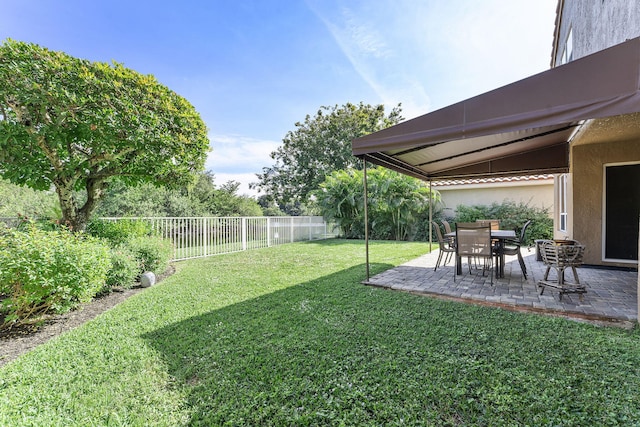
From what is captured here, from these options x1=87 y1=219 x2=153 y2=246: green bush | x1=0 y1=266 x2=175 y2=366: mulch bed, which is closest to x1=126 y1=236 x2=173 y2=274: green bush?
x1=87 y1=219 x2=153 y2=246: green bush

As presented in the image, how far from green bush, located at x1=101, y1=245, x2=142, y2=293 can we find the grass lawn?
3.84ft

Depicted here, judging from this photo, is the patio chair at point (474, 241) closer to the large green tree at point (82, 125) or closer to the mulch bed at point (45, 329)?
the large green tree at point (82, 125)

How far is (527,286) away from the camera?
4.67 m

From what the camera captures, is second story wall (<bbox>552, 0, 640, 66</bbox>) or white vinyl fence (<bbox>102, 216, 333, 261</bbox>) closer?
second story wall (<bbox>552, 0, 640, 66</bbox>)

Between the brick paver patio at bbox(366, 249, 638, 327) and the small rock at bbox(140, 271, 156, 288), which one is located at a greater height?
the brick paver patio at bbox(366, 249, 638, 327)

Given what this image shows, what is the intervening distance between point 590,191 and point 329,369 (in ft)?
23.0

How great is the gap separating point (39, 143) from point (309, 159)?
61.5 ft

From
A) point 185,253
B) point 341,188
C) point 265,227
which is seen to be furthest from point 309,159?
point 185,253

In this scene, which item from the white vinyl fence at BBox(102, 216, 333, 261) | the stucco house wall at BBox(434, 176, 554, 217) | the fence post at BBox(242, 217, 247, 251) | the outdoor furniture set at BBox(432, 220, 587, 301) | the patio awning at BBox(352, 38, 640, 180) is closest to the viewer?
the patio awning at BBox(352, 38, 640, 180)

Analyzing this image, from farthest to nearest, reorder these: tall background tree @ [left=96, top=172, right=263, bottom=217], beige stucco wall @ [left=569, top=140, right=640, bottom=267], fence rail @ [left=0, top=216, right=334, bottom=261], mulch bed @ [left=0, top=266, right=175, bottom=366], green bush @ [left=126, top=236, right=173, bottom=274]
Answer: tall background tree @ [left=96, top=172, right=263, bottom=217], fence rail @ [left=0, top=216, right=334, bottom=261], green bush @ [left=126, top=236, right=173, bottom=274], beige stucco wall @ [left=569, top=140, right=640, bottom=267], mulch bed @ [left=0, top=266, right=175, bottom=366]

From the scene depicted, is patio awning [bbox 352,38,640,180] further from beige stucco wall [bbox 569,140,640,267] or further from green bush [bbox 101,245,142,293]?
green bush [bbox 101,245,142,293]

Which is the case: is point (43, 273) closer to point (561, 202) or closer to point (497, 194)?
point (561, 202)

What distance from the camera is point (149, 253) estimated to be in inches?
238

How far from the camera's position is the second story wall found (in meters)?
3.35
